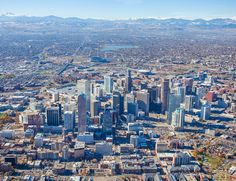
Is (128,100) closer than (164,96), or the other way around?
(128,100)

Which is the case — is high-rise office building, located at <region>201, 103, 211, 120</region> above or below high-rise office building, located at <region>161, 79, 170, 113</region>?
below

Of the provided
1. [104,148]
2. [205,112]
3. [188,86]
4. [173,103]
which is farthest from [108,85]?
[104,148]

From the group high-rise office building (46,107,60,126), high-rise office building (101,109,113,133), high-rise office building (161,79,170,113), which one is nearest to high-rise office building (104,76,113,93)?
high-rise office building (161,79,170,113)

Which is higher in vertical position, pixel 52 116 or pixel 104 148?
pixel 52 116

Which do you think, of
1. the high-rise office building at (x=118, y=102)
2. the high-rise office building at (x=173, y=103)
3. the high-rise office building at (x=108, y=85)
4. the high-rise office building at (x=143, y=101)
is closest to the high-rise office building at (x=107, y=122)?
the high-rise office building at (x=118, y=102)

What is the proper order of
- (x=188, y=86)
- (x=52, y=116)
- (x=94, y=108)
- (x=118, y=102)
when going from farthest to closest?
(x=188, y=86) → (x=118, y=102) → (x=94, y=108) → (x=52, y=116)

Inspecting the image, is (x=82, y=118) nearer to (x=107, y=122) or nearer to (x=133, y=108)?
(x=107, y=122)

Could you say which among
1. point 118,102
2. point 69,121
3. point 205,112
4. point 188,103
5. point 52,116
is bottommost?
point 205,112

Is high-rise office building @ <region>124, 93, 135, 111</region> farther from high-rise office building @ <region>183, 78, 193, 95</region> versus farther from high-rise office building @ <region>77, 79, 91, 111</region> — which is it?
high-rise office building @ <region>183, 78, 193, 95</region>

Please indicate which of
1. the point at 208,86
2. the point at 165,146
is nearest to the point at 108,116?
the point at 165,146
